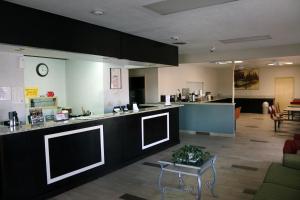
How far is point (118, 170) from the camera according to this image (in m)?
4.51

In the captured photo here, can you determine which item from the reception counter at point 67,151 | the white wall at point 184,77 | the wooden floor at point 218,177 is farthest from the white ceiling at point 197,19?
the white wall at point 184,77

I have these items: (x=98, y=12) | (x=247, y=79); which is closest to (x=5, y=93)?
(x=98, y=12)

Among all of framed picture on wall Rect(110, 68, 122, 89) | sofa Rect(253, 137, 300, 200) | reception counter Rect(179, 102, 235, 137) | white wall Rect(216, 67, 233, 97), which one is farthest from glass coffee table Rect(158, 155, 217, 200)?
white wall Rect(216, 67, 233, 97)

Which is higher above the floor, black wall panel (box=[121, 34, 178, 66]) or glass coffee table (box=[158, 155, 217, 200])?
black wall panel (box=[121, 34, 178, 66])

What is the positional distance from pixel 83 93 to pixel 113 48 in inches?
126

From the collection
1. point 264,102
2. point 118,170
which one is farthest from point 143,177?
point 264,102

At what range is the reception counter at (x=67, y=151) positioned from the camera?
9.95 feet

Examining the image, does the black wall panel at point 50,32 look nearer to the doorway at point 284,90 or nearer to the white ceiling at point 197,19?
the white ceiling at point 197,19

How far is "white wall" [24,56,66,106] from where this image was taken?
21.6ft

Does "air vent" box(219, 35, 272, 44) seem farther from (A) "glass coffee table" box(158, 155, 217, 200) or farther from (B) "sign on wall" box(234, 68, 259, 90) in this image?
(B) "sign on wall" box(234, 68, 259, 90)

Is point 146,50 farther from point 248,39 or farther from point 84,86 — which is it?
point 84,86

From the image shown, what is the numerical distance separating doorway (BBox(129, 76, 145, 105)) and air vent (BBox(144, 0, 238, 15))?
538 centimetres

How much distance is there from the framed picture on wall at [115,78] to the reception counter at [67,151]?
220cm

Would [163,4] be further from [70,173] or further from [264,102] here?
[264,102]
